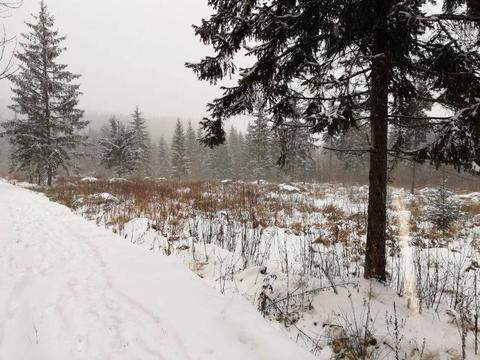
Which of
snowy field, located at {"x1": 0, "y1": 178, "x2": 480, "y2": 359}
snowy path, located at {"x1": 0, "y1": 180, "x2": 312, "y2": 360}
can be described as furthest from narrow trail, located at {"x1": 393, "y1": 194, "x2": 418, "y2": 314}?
snowy path, located at {"x1": 0, "y1": 180, "x2": 312, "y2": 360}

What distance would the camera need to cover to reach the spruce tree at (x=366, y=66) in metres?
3.38

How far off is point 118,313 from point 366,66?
409 cm

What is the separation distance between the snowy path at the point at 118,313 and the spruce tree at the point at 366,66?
89.5 inches

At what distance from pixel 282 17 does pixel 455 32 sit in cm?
207

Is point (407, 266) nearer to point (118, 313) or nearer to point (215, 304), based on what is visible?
point (215, 304)

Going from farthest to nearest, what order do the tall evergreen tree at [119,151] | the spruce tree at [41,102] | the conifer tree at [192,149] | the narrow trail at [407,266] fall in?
the conifer tree at [192,149], the tall evergreen tree at [119,151], the spruce tree at [41,102], the narrow trail at [407,266]

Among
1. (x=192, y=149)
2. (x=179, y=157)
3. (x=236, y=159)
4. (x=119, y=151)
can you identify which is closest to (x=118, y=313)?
(x=119, y=151)

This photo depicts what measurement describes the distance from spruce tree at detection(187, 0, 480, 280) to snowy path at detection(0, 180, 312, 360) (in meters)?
2.27

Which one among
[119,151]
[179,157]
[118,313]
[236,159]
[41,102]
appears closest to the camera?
[118,313]

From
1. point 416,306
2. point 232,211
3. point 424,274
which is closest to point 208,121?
point 416,306

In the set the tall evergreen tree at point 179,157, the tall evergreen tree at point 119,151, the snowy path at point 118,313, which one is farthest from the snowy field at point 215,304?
the tall evergreen tree at point 179,157

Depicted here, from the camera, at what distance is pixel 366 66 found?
4.04m

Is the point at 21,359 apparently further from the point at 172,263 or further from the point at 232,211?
the point at 232,211

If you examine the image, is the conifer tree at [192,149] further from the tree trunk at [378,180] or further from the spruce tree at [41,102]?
the tree trunk at [378,180]
